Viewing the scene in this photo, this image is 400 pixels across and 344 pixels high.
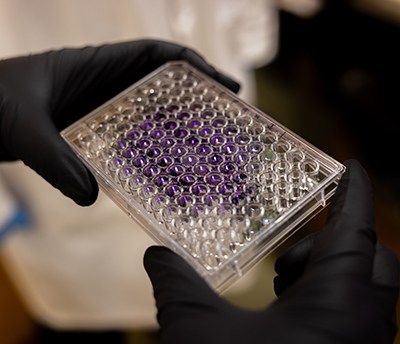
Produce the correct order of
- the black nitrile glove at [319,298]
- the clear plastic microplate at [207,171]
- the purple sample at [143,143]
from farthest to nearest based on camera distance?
the purple sample at [143,143], the clear plastic microplate at [207,171], the black nitrile glove at [319,298]

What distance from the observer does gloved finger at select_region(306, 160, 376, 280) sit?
53 cm

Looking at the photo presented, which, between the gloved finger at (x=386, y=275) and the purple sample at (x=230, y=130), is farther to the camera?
the purple sample at (x=230, y=130)

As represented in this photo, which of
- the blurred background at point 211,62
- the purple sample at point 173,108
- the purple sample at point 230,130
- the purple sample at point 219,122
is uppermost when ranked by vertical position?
the purple sample at point 173,108

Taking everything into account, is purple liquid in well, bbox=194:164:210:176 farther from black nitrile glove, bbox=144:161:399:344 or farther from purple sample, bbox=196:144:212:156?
black nitrile glove, bbox=144:161:399:344

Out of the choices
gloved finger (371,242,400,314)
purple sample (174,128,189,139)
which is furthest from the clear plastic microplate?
gloved finger (371,242,400,314)

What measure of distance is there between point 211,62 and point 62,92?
20.1 inches

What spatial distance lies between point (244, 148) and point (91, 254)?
0.73 meters

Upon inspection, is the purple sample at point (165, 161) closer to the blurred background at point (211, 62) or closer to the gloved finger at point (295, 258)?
the gloved finger at point (295, 258)

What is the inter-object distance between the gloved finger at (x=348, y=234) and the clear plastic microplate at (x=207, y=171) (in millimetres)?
37

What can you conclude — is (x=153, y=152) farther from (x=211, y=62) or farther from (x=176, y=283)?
(x=211, y=62)

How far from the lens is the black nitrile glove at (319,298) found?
1.60 feet

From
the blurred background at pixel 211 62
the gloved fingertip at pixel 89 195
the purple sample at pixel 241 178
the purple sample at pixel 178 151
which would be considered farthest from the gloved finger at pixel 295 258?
the blurred background at pixel 211 62

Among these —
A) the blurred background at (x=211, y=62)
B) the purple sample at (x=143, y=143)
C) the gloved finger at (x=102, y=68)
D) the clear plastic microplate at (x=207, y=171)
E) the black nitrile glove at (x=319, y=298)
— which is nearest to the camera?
the black nitrile glove at (x=319, y=298)

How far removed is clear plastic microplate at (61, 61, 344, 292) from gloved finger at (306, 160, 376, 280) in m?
0.04
